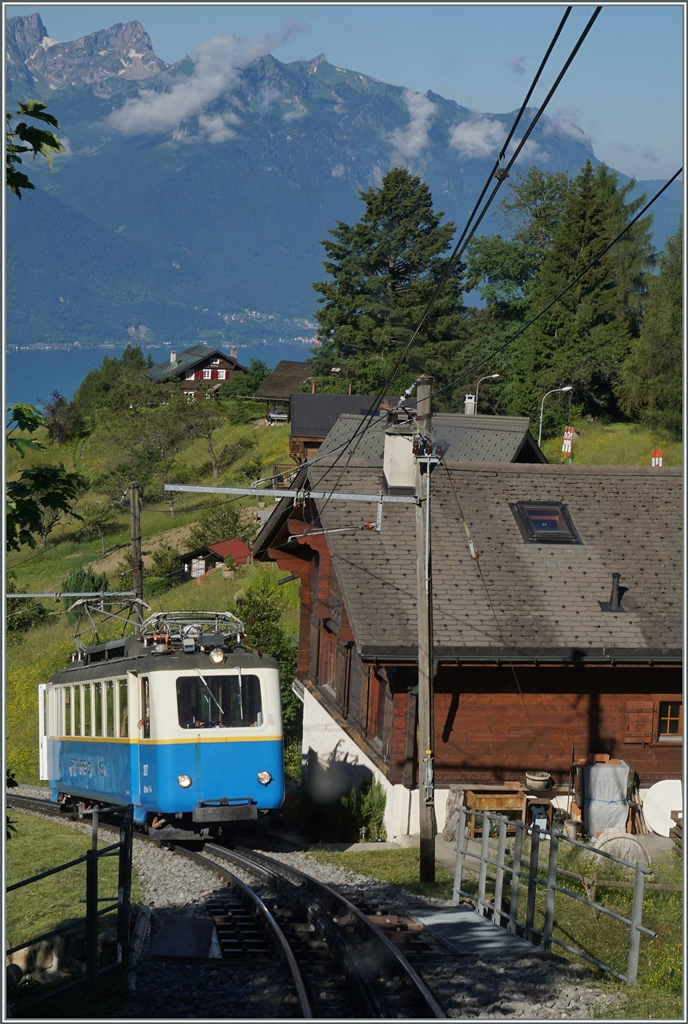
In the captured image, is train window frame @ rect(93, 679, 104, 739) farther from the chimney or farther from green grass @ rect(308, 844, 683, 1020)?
the chimney

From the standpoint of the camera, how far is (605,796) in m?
18.6

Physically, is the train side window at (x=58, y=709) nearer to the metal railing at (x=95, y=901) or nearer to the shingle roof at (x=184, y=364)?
the metal railing at (x=95, y=901)

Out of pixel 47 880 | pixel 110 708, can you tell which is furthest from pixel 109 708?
pixel 47 880

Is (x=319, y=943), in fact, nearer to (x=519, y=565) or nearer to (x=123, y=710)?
(x=123, y=710)

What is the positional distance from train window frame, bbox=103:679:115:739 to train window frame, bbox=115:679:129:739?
0.91 ft

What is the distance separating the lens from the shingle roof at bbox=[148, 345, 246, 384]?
125 metres

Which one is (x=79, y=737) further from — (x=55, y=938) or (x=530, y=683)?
(x=55, y=938)

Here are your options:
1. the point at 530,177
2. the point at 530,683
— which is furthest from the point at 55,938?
the point at 530,177

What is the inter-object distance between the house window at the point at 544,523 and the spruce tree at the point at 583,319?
155ft

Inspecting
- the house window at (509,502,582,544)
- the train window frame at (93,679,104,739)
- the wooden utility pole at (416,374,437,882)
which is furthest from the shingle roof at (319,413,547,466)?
the wooden utility pole at (416,374,437,882)

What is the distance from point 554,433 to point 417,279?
21.2 m

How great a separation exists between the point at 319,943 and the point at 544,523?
12.2 meters

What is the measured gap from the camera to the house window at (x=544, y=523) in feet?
69.4

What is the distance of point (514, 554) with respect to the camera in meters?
20.6
